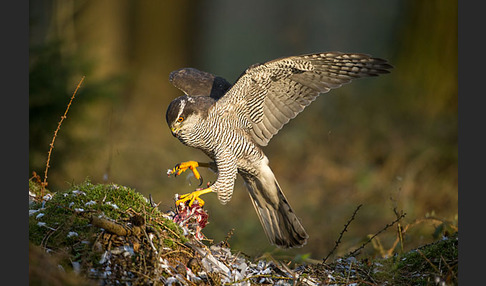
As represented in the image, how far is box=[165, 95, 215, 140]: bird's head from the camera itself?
462 centimetres

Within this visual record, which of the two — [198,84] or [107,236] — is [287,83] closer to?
[198,84]

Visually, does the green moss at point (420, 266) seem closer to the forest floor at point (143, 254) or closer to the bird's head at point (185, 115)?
the forest floor at point (143, 254)

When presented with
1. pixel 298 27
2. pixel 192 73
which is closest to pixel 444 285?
pixel 192 73

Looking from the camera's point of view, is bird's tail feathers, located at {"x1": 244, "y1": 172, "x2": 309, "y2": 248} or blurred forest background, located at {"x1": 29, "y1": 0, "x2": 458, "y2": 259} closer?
bird's tail feathers, located at {"x1": 244, "y1": 172, "x2": 309, "y2": 248}

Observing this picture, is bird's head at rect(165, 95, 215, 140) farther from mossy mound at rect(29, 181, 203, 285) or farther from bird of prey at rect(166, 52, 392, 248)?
mossy mound at rect(29, 181, 203, 285)

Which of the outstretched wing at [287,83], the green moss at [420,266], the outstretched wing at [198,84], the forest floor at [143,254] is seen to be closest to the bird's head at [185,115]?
the outstretched wing at [287,83]

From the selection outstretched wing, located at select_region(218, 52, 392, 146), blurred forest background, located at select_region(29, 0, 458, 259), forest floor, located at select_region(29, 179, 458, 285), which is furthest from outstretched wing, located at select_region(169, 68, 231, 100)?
forest floor, located at select_region(29, 179, 458, 285)

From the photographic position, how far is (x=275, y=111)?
16.8 feet

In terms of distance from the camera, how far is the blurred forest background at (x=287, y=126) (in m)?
6.63

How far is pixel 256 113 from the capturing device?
507 cm

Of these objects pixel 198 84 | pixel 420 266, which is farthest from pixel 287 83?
pixel 420 266

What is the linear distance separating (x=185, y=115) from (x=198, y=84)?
0.82m

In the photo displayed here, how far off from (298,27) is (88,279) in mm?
12825

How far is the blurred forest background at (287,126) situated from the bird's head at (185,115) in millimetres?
1263
